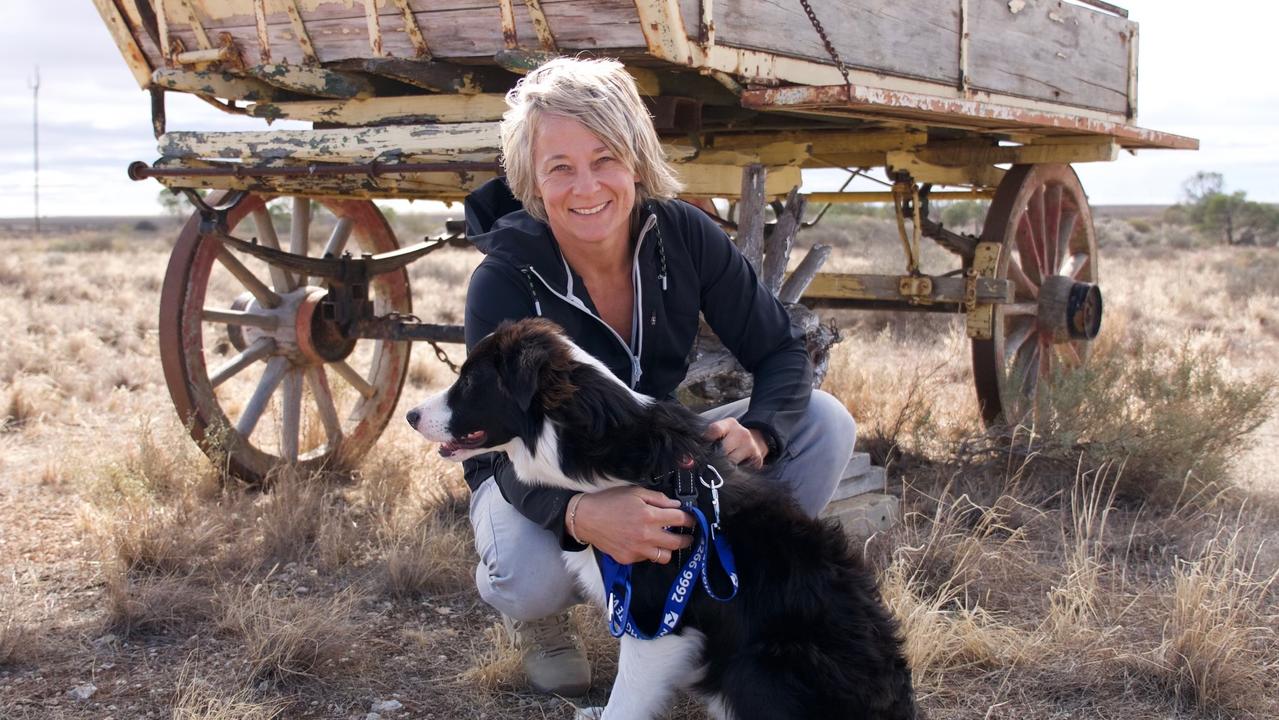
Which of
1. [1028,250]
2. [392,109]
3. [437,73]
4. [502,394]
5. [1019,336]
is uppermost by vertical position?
[437,73]

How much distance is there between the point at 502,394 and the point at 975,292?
4.25m

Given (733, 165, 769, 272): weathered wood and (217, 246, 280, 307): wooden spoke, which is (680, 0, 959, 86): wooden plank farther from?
(217, 246, 280, 307): wooden spoke

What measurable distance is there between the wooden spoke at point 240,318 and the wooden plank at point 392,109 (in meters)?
1.10

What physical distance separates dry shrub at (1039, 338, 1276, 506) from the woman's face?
10.9ft

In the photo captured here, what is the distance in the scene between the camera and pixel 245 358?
5.81 metres

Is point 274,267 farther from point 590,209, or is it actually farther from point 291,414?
point 590,209

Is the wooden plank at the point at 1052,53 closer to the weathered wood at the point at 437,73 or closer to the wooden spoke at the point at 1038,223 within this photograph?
the wooden spoke at the point at 1038,223

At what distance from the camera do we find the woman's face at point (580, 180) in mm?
2922

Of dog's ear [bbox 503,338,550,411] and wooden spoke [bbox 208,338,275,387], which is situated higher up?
dog's ear [bbox 503,338,550,411]

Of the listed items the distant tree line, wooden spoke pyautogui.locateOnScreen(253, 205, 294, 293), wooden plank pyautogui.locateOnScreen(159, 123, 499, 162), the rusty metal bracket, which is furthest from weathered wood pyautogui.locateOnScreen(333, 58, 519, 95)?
the distant tree line

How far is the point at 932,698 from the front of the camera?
131 inches

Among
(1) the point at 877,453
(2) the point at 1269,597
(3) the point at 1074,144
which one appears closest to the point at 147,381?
(1) the point at 877,453

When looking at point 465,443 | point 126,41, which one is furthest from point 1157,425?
point 126,41

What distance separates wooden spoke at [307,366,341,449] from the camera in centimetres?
606
